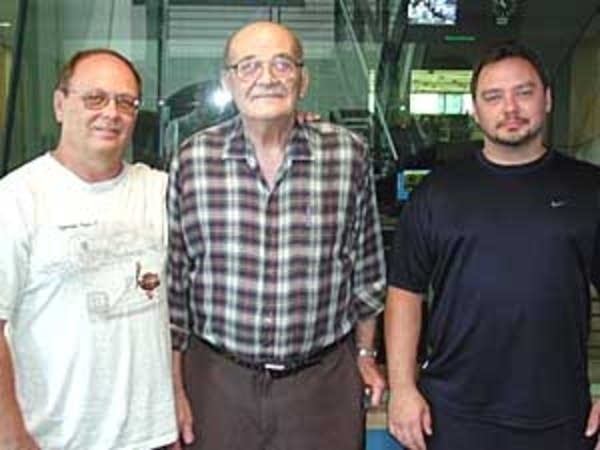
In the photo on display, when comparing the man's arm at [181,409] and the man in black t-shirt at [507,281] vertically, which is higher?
the man in black t-shirt at [507,281]

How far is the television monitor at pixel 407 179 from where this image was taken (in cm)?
427

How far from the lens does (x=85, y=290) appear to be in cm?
187

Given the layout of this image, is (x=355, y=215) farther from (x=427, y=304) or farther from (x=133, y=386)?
(x=133, y=386)

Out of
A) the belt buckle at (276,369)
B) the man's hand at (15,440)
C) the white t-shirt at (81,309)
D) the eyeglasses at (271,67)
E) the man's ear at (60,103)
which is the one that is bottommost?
the man's hand at (15,440)

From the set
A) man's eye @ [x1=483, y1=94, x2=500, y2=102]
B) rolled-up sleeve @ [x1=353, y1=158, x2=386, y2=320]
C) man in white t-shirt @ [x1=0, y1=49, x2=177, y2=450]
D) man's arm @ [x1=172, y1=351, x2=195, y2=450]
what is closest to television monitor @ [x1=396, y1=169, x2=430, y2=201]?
rolled-up sleeve @ [x1=353, y1=158, x2=386, y2=320]

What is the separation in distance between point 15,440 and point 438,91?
354cm

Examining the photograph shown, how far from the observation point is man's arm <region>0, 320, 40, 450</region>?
1798mm

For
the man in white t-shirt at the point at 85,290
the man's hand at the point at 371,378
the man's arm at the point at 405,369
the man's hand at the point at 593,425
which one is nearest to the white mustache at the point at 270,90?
the man in white t-shirt at the point at 85,290

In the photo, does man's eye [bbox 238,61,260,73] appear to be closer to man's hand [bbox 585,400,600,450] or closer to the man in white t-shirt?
the man in white t-shirt

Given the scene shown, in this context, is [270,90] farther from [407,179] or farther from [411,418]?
[407,179]

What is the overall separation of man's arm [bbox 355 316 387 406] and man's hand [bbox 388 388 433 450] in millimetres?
54

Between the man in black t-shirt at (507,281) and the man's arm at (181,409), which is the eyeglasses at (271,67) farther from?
the man's arm at (181,409)

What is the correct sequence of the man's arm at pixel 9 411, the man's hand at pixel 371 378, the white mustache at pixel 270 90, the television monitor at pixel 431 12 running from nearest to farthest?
the man's arm at pixel 9 411 < the white mustache at pixel 270 90 < the man's hand at pixel 371 378 < the television monitor at pixel 431 12

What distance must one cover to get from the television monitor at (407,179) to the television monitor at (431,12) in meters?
1.07
